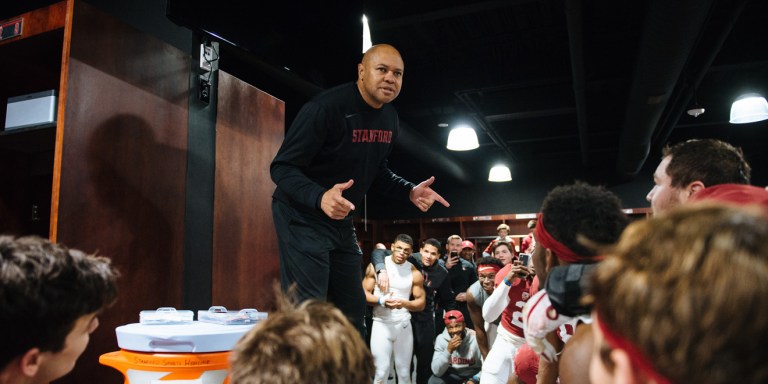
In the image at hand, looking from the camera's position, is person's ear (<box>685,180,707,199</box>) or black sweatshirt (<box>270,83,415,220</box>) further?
black sweatshirt (<box>270,83,415,220</box>)

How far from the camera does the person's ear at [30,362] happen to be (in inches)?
42.0

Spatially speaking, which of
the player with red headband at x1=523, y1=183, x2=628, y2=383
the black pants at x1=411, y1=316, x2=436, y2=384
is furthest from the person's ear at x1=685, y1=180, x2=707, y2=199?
the black pants at x1=411, y1=316, x2=436, y2=384

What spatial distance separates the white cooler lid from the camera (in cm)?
185

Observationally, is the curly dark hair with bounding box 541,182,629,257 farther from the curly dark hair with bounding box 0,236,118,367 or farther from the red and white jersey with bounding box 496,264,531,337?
the red and white jersey with bounding box 496,264,531,337

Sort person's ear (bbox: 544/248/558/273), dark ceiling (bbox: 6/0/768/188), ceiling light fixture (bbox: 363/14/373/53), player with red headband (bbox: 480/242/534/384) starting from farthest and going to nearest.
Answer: ceiling light fixture (bbox: 363/14/373/53) → player with red headband (bbox: 480/242/534/384) → dark ceiling (bbox: 6/0/768/188) → person's ear (bbox: 544/248/558/273)

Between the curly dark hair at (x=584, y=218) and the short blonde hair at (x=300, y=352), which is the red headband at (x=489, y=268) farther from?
the short blonde hair at (x=300, y=352)

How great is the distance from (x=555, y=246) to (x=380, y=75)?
41.7 inches

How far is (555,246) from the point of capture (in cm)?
145

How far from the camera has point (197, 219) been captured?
298 centimetres

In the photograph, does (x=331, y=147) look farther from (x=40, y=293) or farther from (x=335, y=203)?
(x=40, y=293)

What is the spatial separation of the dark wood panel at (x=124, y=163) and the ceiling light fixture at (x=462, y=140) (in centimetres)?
451

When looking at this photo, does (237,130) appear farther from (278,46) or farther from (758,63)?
(758,63)

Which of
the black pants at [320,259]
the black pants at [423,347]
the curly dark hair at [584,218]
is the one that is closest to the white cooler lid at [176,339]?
the black pants at [320,259]

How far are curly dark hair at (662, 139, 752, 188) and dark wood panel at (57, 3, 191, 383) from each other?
221 centimetres
